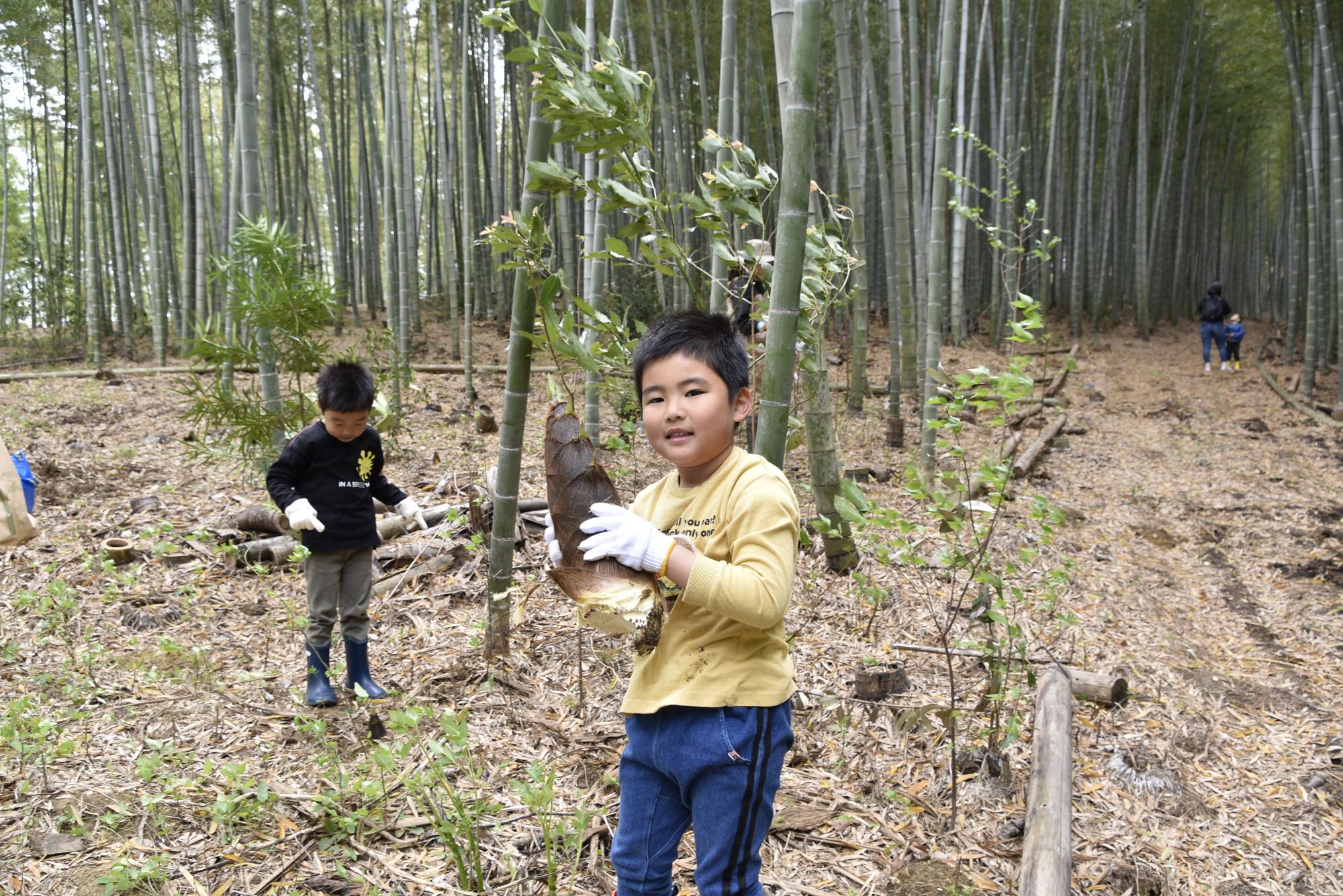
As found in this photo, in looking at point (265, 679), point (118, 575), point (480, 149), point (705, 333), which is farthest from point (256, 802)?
point (480, 149)

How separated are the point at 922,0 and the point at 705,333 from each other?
408 inches

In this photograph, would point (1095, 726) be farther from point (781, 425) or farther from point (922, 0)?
point (922, 0)

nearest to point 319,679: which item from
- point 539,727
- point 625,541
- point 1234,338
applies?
point 539,727

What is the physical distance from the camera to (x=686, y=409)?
1163 mm

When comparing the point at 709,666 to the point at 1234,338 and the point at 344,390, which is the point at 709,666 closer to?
the point at 344,390

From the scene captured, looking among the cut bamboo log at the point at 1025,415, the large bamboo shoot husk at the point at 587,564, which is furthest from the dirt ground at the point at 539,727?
the cut bamboo log at the point at 1025,415

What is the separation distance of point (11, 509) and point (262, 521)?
232 centimetres

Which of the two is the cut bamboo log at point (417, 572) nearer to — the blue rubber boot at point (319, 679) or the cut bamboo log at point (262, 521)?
the cut bamboo log at point (262, 521)

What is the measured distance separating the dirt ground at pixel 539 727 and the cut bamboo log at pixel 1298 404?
3771 mm

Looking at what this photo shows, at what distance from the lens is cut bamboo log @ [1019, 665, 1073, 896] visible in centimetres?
159

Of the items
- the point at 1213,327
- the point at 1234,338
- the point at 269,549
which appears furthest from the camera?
the point at 1213,327

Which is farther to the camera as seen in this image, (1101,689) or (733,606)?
(1101,689)

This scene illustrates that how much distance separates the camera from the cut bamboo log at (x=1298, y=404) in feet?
24.5

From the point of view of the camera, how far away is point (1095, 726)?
2520 mm
